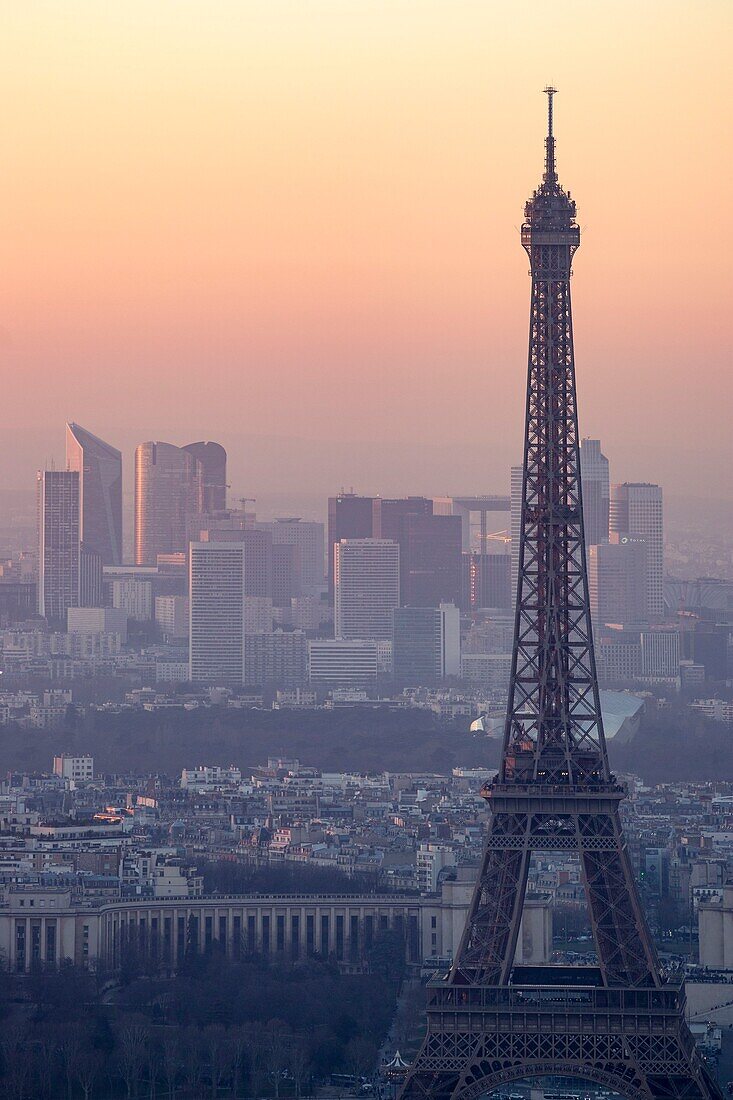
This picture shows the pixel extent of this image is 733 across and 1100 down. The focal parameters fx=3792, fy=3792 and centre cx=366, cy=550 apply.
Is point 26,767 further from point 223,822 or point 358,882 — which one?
point 358,882

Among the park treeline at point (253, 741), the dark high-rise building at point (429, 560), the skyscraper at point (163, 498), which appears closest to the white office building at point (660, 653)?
the dark high-rise building at point (429, 560)

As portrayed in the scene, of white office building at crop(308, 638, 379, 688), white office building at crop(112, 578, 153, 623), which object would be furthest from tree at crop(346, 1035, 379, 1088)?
white office building at crop(112, 578, 153, 623)

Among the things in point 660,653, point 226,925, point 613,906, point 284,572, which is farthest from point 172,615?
point 613,906

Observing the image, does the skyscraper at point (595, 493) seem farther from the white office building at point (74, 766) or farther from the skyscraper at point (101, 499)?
the white office building at point (74, 766)

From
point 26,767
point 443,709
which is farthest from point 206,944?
point 443,709

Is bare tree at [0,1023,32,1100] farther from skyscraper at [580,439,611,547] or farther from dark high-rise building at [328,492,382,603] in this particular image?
dark high-rise building at [328,492,382,603]
